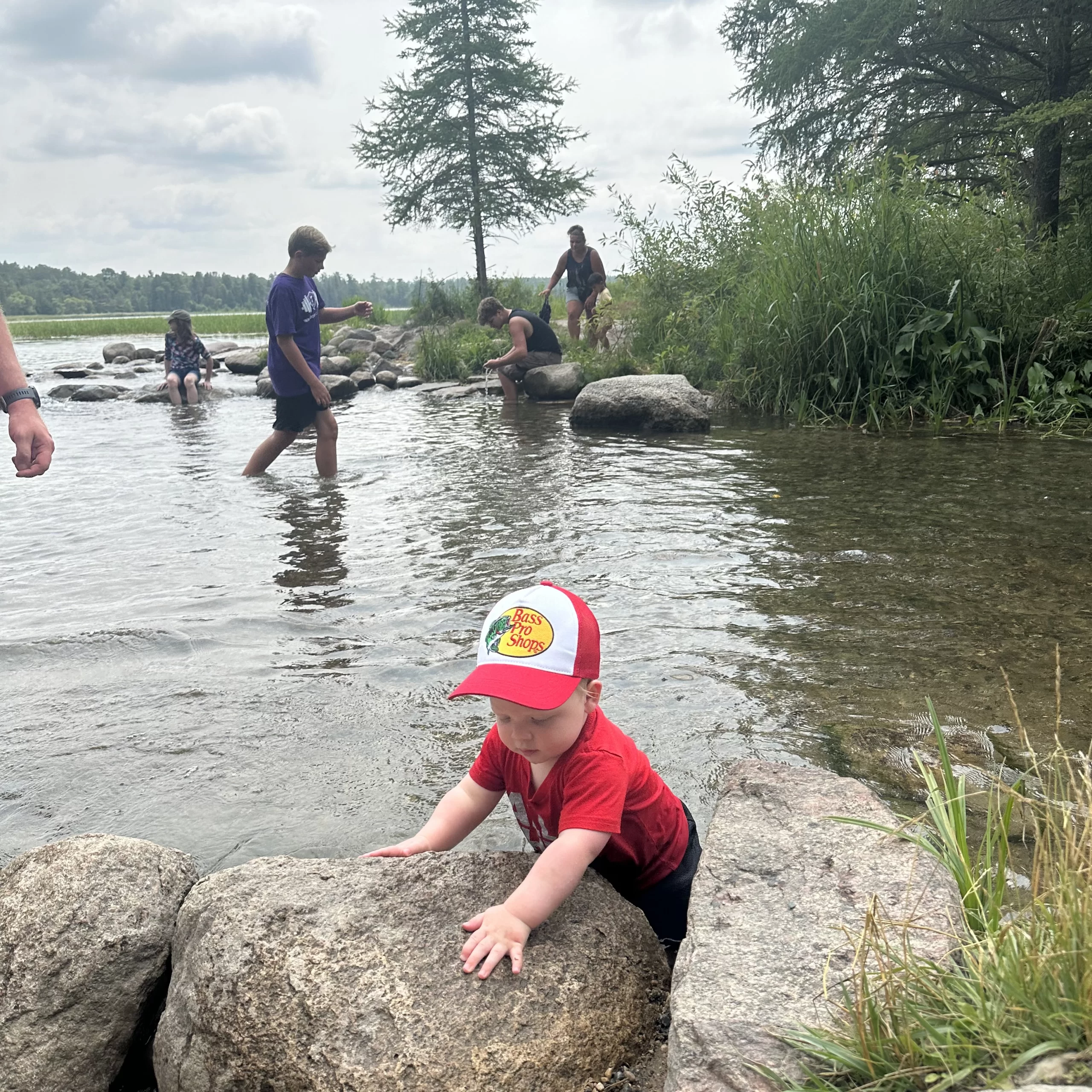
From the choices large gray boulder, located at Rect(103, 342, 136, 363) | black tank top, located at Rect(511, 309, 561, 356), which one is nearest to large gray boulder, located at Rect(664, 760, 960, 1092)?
black tank top, located at Rect(511, 309, 561, 356)

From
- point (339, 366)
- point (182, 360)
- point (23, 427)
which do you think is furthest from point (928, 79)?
point (23, 427)

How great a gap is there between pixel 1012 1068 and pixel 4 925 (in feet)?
6.94

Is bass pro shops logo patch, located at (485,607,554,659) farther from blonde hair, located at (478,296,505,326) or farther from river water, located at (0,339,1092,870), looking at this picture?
blonde hair, located at (478,296,505,326)

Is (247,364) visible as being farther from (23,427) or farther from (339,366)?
(23,427)

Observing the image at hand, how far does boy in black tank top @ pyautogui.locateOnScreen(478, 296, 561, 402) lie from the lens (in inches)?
531

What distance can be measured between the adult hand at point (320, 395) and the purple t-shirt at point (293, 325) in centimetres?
12

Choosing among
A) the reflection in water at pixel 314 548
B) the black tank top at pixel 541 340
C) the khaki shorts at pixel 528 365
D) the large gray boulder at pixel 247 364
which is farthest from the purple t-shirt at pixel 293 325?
the large gray boulder at pixel 247 364

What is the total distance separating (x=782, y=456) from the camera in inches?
333

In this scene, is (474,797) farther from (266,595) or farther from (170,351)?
(170,351)

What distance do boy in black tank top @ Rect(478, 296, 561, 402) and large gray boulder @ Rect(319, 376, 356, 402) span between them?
331 centimetres

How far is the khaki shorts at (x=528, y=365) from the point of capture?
13.8m

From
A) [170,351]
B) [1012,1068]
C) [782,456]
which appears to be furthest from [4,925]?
[170,351]

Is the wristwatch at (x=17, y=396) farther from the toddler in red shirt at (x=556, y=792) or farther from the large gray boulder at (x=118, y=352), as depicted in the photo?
the large gray boulder at (x=118, y=352)

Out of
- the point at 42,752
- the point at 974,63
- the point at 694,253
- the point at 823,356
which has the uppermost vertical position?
the point at 974,63
